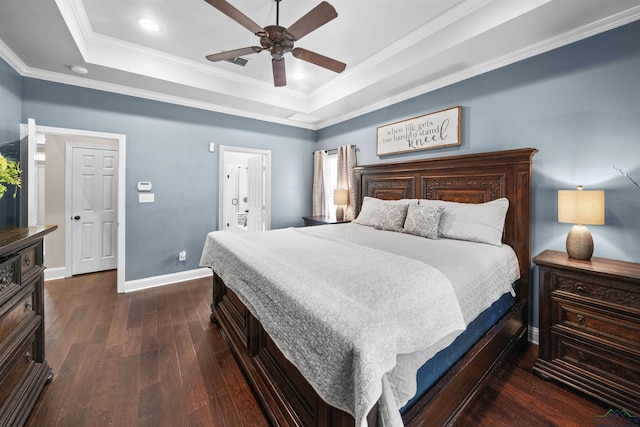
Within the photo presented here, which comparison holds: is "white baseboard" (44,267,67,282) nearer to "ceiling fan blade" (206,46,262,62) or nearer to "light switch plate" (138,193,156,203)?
"light switch plate" (138,193,156,203)

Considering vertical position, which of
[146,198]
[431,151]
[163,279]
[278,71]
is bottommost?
[163,279]

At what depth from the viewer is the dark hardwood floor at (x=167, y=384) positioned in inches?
61.5

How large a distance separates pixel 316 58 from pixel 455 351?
2480mm

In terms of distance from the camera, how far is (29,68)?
2.89 metres

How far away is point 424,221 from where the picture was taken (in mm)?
2561

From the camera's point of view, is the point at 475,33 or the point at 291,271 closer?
the point at 291,271

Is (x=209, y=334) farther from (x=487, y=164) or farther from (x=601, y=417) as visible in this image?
(x=487, y=164)

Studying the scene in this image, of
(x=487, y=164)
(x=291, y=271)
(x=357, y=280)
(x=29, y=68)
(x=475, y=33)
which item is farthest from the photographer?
(x=29, y=68)

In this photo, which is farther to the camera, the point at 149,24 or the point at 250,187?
the point at 250,187

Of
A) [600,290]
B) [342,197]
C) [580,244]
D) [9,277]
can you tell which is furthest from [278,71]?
[600,290]

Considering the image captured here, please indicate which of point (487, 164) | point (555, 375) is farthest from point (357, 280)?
point (487, 164)

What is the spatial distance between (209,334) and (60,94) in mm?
3341

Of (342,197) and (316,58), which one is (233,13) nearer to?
(316,58)

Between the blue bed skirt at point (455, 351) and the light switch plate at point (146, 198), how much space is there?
386cm
